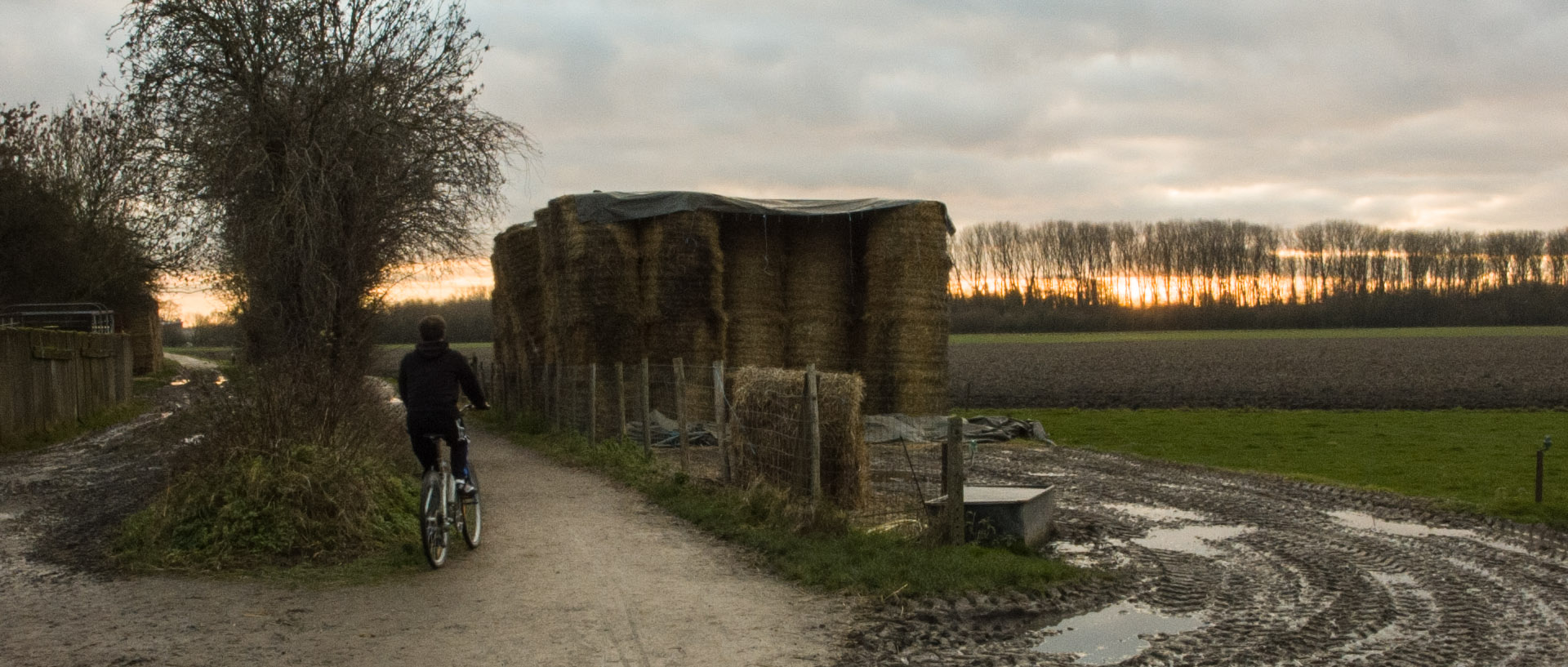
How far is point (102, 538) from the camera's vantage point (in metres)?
9.97

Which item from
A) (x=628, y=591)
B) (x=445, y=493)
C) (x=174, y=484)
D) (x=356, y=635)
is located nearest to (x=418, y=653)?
(x=356, y=635)

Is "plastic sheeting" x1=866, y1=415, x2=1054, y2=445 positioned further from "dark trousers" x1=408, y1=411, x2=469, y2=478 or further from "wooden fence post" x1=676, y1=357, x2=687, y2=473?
"dark trousers" x1=408, y1=411, x2=469, y2=478

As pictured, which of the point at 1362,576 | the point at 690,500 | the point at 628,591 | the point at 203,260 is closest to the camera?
the point at 628,591

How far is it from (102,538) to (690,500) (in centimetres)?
508

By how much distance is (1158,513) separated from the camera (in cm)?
1239

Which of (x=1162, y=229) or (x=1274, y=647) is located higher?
(x=1162, y=229)

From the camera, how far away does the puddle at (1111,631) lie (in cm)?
675

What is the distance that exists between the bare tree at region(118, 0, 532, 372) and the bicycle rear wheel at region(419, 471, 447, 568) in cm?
550

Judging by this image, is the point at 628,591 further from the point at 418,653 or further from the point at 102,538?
the point at 102,538

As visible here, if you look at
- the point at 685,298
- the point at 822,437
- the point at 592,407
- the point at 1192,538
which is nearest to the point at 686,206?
the point at 685,298

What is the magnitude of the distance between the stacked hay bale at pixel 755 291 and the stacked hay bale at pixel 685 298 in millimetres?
515

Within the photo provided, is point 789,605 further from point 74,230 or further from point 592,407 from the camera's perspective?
point 74,230

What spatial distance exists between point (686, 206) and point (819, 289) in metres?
2.85

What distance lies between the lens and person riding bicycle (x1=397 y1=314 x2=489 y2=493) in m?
9.16
